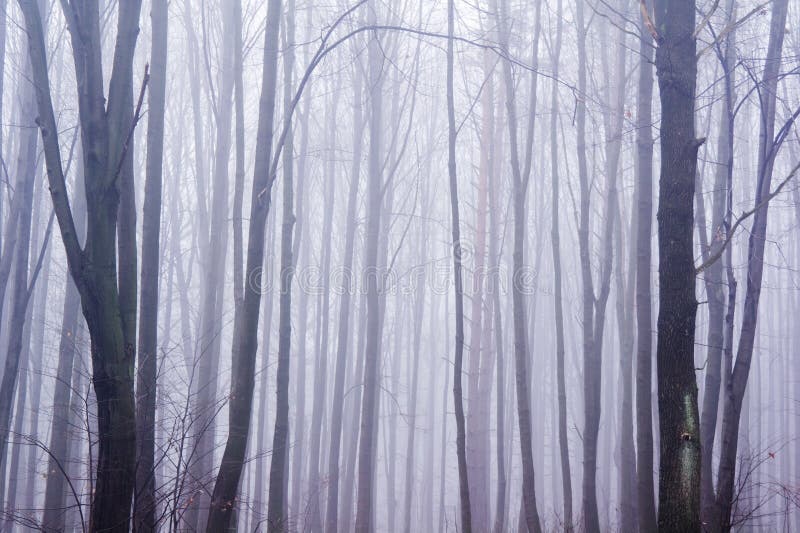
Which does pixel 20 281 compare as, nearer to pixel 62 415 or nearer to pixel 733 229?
pixel 62 415

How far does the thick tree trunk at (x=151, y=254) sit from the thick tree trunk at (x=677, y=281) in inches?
129

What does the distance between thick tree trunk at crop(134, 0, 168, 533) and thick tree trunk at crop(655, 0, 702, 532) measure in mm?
3269

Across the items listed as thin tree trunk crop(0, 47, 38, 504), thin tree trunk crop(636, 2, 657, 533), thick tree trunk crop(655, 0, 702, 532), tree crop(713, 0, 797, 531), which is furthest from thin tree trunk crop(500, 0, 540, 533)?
thin tree trunk crop(0, 47, 38, 504)

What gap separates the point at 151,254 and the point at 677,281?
383 centimetres

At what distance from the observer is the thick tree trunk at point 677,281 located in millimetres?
4238

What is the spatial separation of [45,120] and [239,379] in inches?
85.9

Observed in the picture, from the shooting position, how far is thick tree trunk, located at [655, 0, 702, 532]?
4.24 m

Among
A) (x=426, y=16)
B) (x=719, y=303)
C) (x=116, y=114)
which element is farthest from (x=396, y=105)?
(x=116, y=114)

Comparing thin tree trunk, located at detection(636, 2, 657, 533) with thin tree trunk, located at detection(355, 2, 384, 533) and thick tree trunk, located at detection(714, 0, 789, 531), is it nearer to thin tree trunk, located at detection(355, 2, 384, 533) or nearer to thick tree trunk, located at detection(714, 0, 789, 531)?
thick tree trunk, located at detection(714, 0, 789, 531)

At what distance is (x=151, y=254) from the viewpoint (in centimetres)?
532

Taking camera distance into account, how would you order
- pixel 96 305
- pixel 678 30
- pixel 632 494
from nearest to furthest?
pixel 96 305 < pixel 678 30 < pixel 632 494

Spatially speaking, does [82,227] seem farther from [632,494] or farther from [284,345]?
[632,494]

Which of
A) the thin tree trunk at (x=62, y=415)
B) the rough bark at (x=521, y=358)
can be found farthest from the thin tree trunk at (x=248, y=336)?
the rough bark at (x=521, y=358)

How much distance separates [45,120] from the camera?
3.58m
